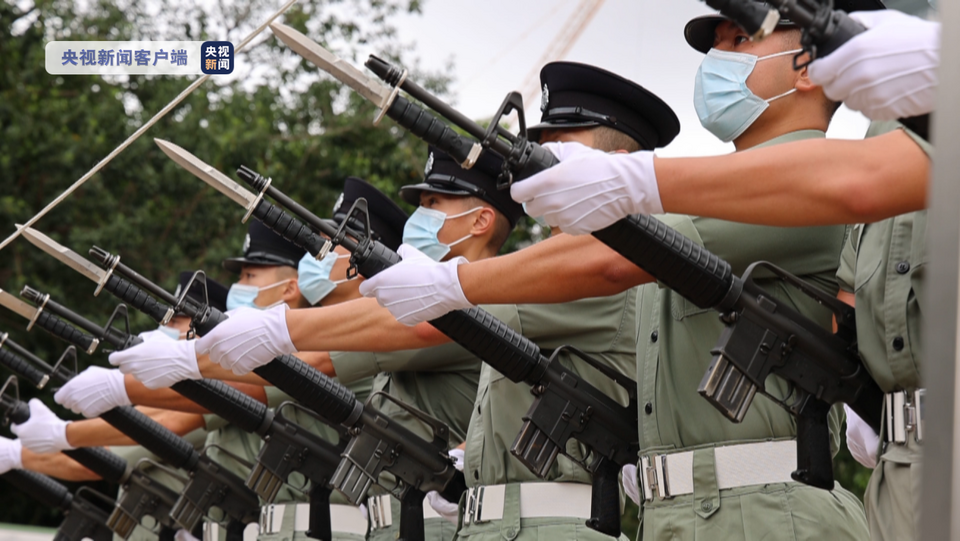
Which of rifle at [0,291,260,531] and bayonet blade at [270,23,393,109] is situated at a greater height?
bayonet blade at [270,23,393,109]

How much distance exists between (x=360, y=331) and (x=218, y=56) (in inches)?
99.8

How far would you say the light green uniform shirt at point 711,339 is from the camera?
322 cm

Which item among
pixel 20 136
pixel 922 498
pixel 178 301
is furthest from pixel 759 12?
pixel 20 136

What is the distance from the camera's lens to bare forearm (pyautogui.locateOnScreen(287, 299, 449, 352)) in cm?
439

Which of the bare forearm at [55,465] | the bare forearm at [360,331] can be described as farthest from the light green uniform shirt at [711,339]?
the bare forearm at [55,465]

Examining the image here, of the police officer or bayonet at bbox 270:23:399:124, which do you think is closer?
bayonet at bbox 270:23:399:124

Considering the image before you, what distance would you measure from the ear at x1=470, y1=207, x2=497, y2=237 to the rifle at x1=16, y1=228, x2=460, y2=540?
911mm

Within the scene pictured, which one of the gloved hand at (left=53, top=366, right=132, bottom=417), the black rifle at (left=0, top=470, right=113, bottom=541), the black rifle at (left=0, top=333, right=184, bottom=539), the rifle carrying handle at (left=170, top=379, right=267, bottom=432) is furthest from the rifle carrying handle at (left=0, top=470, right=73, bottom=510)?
the rifle carrying handle at (left=170, top=379, right=267, bottom=432)

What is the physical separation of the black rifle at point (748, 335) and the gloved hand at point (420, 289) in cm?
70

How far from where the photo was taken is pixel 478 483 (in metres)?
4.28

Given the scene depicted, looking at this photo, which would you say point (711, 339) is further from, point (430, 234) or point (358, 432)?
point (358, 432)

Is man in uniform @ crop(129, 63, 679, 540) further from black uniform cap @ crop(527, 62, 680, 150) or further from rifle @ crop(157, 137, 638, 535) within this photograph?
rifle @ crop(157, 137, 638, 535)

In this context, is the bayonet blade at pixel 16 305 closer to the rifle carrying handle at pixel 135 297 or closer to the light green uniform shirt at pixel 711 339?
the rifle carrying handle at pixel 135 297

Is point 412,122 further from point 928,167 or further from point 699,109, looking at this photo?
point 928,167
